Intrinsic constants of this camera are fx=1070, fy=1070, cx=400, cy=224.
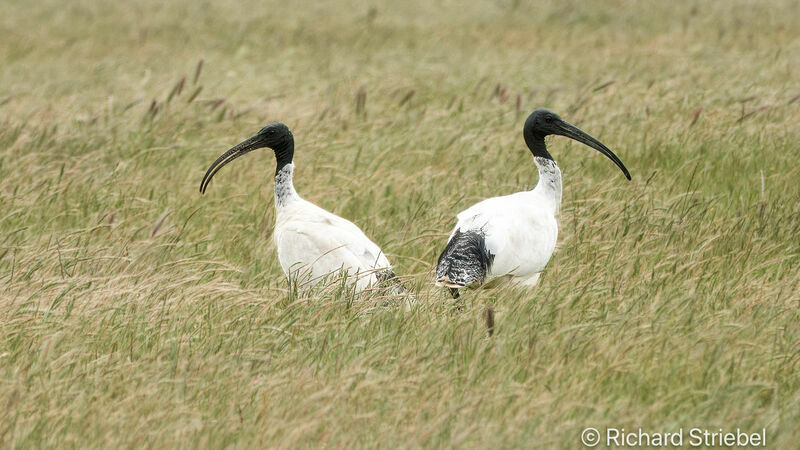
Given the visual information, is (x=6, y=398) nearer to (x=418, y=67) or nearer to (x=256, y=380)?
(x=256, y=380)

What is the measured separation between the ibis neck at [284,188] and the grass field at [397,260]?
1.11 feet

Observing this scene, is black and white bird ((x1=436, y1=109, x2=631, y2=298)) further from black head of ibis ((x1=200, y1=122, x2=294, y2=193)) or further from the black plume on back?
black head of ibis ((x1=200, y1=122, x2=294, y2=193))

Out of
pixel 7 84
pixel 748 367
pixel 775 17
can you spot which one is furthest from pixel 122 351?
pixel 775 17

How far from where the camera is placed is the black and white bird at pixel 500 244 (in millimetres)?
5156

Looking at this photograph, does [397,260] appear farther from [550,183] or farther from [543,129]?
[543,129]

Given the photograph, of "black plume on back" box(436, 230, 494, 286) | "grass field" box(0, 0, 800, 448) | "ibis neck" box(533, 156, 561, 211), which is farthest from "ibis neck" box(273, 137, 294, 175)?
"ibis neck" box(533, 156, 561, 211)

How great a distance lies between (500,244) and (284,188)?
56.6 inches

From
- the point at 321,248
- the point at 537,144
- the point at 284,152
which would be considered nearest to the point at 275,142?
the point at 284,152

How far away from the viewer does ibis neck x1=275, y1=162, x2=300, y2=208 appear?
615 cm

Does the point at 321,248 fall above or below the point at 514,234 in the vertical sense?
below
